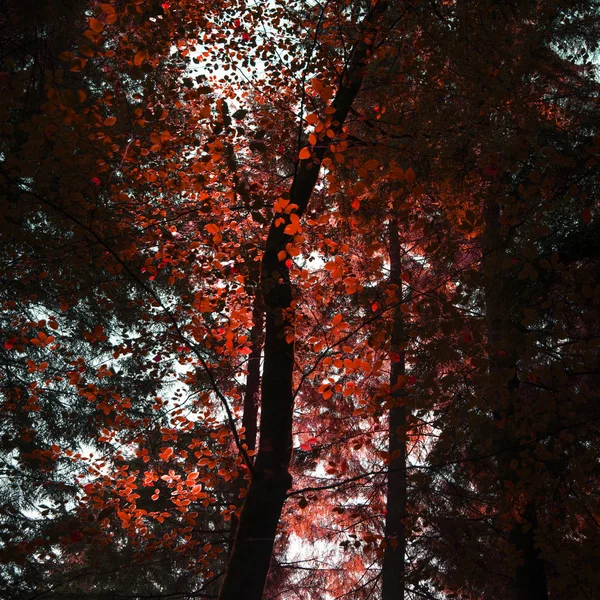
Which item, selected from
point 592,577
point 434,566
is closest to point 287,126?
point 592,577

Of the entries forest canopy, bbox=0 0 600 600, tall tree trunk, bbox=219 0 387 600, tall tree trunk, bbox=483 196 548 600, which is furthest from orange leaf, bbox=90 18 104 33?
tall tree trunk, bbox=483 196 548 600

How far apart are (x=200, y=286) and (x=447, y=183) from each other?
4000 millimetres

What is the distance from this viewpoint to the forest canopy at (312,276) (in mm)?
3645

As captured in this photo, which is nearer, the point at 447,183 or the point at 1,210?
the point at 1,210

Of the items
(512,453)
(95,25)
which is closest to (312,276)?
(95,25)

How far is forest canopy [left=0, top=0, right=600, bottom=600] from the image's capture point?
12.0 feet

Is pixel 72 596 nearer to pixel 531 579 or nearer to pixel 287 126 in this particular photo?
pixel 531 579

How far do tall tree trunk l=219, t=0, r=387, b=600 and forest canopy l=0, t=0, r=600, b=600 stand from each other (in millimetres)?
20

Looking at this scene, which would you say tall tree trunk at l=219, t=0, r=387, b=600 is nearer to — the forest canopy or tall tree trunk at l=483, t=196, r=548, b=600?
the forest canopy

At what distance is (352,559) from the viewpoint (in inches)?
431

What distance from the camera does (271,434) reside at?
4000mm

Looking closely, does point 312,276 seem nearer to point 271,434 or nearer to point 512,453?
point 271,434

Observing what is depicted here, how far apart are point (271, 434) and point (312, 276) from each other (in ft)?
4.09

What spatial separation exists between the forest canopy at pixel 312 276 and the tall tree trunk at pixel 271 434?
2cm
